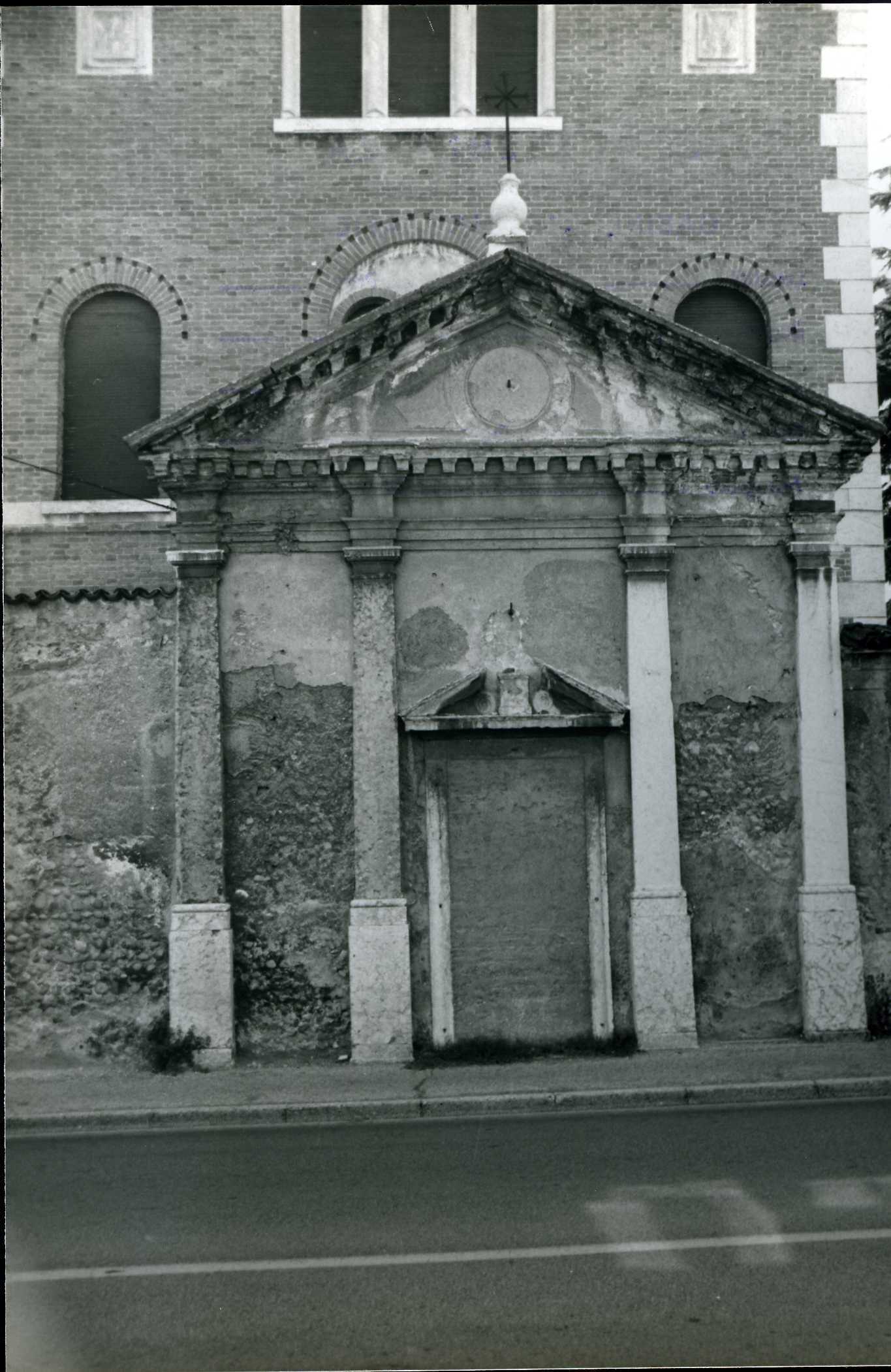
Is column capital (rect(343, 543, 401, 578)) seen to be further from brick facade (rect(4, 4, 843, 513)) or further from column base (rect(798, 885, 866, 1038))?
column base (rect(798, 885, 866, 1038))

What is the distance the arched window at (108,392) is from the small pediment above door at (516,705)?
14.6 ft

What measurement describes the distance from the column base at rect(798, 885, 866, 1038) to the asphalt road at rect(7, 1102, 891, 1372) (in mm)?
2010

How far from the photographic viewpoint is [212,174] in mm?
14523

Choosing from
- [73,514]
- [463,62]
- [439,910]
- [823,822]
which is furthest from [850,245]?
[73,514]

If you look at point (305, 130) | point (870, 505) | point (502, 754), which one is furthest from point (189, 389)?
point (870, 505)

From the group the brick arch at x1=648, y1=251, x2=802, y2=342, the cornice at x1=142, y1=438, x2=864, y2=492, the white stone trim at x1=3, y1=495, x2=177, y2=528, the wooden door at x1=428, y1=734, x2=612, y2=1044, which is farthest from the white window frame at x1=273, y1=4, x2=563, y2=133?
the wooden door at x1=428, y1=734, x2=612, y2=1044

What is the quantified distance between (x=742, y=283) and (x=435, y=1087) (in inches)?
335

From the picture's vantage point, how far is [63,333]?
47.3 ft

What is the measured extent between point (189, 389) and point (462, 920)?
6.15m

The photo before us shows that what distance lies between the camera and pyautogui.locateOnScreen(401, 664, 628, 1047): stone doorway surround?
37.6ft

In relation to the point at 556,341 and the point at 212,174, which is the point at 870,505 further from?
the point at 212,174

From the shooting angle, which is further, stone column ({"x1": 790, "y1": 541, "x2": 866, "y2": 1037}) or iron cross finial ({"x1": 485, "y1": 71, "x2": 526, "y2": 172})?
iron cross finial ({"x1": 485, "y1": 71, "x2": 526, "y2": 172})

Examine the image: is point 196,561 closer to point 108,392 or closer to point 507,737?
point 507,737

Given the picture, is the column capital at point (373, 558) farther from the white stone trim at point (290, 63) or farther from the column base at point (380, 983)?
the white stone trim at point (290, 63)
